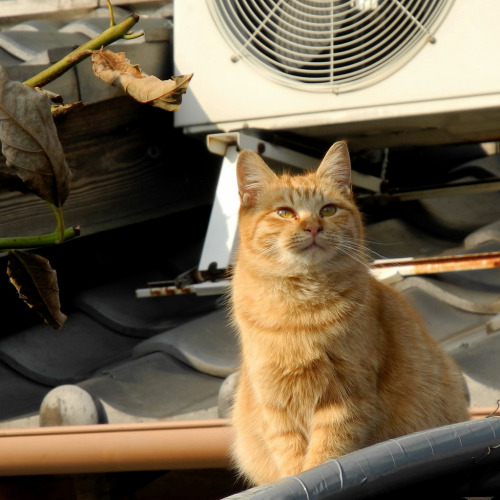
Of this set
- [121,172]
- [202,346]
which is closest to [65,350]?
[202,346]

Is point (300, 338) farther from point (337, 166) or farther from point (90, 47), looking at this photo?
point (90, 47)

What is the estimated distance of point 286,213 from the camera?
1.95 m

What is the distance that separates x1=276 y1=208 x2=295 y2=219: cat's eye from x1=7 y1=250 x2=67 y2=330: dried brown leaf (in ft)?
2.97

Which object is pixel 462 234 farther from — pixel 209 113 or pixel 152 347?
pixel 152 347

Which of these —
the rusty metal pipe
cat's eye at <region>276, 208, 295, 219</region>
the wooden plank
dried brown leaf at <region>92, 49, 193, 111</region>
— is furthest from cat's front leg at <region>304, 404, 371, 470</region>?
the wooden plank

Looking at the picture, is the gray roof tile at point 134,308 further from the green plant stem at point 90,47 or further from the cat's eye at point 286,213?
the green plant stem at point 90,47

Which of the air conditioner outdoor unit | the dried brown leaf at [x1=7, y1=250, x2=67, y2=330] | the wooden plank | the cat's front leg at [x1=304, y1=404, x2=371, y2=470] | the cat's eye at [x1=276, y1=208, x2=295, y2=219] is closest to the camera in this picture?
the dried brown leaf at [x1=7, y1=250, x2=67, y2=330]

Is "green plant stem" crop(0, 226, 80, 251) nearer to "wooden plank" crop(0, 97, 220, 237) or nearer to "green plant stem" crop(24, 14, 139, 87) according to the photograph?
"green plant stem" crop(24, 14, 139, 87)

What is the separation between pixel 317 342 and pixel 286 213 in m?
0.33

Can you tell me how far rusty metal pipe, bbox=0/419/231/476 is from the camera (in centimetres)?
181

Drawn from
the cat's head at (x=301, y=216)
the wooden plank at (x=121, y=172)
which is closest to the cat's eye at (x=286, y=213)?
the cat's head at (x=301, y=216)

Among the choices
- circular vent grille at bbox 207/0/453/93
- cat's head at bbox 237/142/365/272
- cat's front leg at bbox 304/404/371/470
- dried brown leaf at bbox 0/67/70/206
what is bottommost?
cat's front leg at bbox 304/404/371/470

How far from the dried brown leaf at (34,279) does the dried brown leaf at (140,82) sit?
0.80 feet

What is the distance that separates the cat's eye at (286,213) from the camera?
6.40ft
